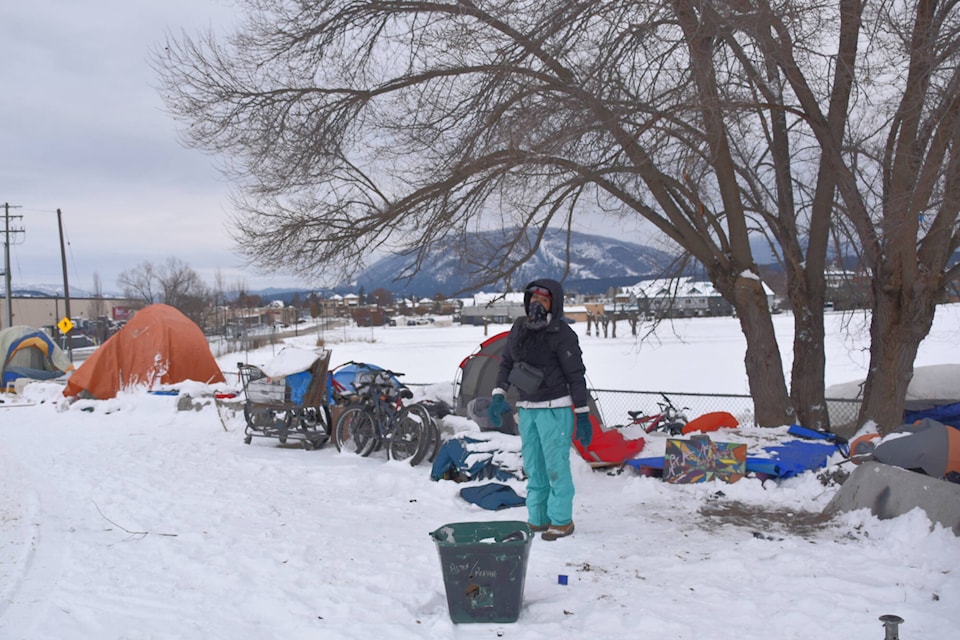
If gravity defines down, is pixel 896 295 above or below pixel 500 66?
below

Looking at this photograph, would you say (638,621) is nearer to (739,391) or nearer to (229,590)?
(229,590)

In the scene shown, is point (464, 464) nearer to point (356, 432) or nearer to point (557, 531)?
point (557, 531)

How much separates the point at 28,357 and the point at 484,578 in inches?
798

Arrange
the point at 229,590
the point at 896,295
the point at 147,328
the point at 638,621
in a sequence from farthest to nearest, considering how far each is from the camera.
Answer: the point at 147,328, the point at 896,295, the point at 229,590, the point at 638,621

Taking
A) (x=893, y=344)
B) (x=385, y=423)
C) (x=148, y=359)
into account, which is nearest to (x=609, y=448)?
(x=385, y=423)

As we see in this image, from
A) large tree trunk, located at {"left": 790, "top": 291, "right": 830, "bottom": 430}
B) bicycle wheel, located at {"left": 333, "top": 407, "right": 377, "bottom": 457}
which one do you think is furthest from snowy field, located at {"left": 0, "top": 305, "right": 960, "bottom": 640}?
large tree trunk, located at {"left": 790, "top": 291, "right": 830, "bottom": 430}

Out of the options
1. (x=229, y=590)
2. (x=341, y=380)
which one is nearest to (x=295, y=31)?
(x=341, y=380)

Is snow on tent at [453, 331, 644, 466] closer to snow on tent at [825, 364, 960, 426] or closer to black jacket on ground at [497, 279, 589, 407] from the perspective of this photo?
black jacket on ground at [497, 279, 589, 407]

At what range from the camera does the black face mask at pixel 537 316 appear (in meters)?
5.92

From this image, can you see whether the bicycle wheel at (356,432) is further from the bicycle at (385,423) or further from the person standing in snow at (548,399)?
the person standing in snow at (548,399)

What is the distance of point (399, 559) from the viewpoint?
17.3 ft

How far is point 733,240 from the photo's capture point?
32.1ft

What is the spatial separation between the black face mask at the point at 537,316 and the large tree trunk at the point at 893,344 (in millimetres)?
5225

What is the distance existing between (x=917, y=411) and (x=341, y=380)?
7843 millimetres
